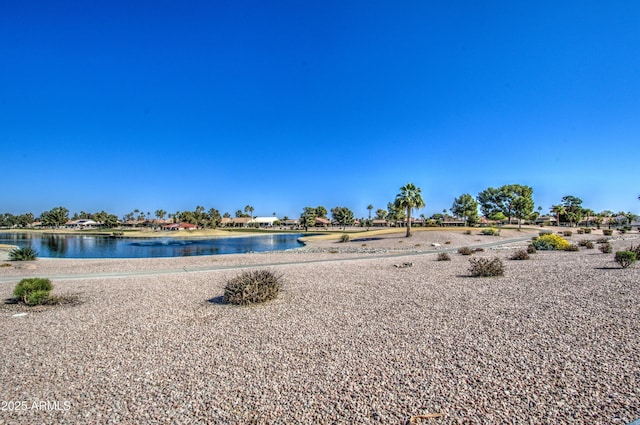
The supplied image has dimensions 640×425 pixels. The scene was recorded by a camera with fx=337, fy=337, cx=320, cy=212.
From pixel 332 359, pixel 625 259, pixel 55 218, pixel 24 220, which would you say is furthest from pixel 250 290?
pixel 24 220

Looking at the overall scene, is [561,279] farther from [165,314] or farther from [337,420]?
[165,314]

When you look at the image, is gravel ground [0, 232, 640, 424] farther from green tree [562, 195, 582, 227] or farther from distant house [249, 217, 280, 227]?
distant house [249, 217, 280, 227]

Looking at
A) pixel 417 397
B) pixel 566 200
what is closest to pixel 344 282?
pixel 417 397

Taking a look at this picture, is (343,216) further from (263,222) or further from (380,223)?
(263,222)

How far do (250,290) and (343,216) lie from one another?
147 m

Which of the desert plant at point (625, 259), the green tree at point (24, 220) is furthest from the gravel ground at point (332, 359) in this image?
the green tree at point (24, 220)

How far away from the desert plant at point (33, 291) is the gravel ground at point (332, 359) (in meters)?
0.46

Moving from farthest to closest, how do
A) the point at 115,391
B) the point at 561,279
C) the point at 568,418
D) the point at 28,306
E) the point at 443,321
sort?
the point at 561,279 < the point at 28,306 < the point at 443,321 < the point at 115,391 < the point at 568,418

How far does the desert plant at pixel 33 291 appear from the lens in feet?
32.3

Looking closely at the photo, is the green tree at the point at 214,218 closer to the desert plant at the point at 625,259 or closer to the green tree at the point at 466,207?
the green tree at the point at 466,207

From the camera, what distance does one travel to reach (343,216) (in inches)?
6152

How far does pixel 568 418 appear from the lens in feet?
12.3

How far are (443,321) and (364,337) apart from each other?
2.12 metres

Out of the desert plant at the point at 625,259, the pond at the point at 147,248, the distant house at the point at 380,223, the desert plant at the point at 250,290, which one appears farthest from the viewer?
the distant house at the point at 380,223
